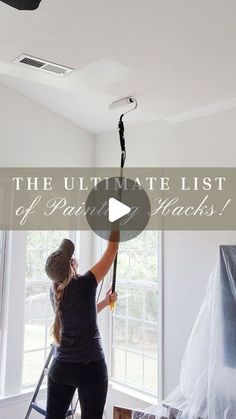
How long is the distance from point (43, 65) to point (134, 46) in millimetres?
512

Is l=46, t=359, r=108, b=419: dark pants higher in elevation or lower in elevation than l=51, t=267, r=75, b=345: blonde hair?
lower

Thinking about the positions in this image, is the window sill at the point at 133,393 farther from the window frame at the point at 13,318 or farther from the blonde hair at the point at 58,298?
the blonde hair at the point at 58,298

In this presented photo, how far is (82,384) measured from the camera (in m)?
2.02

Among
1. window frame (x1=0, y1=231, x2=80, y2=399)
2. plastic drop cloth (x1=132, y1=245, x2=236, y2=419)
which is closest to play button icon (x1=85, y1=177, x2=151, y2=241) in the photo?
window frame (x1=0, y1=231, x2=80, y2=399)

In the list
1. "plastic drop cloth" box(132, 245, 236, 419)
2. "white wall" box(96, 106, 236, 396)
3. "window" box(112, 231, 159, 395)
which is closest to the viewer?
"plastic drop cloth" box(132, 245, 236, 419)

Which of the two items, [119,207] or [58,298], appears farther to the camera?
[119,207]

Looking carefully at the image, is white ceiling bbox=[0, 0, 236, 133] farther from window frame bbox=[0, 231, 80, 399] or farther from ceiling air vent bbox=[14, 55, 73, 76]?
window frame bbox=[0, 231, 80, 399]

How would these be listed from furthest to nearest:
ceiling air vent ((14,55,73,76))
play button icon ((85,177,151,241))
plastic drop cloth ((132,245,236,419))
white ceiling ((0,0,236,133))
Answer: play button icon ((85,177,151,241)), plastic drop cloth ((132,245,236,419)), ceiling air vent ((14,55,73,76)), white ceiling ((0,0,236,133))

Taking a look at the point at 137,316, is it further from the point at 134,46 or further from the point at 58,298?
the point at 134,46

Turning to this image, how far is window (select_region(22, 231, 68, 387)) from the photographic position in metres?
3.41

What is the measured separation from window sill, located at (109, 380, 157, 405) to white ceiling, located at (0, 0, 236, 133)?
2391 millimetres

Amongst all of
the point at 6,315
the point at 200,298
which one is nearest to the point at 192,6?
the point at 200,298

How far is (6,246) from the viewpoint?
10.8 feet

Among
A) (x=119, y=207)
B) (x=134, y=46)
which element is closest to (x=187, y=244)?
(x=119, y=207)
